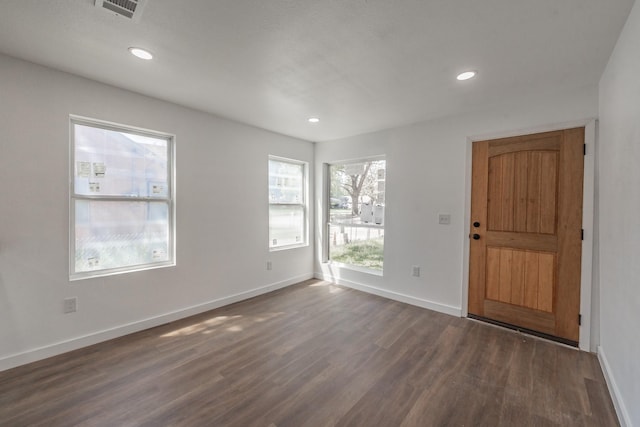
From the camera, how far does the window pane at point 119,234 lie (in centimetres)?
257

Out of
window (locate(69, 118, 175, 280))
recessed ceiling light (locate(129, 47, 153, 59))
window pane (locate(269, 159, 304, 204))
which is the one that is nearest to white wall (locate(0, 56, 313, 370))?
window (locate(69, 118, 175, 280))

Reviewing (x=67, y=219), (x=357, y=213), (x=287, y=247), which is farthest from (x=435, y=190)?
(x=67, y=219)

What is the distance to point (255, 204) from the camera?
3.99m

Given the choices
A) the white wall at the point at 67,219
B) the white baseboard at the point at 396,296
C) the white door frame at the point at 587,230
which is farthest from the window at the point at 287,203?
the white door frame at the point at 587,230

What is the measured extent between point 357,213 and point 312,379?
9.38ft

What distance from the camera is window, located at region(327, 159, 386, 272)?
167 inches

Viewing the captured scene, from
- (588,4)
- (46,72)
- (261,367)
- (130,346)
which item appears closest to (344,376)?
(261,367)

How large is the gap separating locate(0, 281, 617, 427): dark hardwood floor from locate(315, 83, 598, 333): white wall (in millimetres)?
667

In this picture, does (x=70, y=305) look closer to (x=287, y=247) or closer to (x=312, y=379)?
A: (x=312, y=379)

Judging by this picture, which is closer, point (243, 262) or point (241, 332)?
point (241, 332)

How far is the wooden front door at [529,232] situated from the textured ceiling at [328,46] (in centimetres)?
63

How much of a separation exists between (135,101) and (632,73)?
3989mm

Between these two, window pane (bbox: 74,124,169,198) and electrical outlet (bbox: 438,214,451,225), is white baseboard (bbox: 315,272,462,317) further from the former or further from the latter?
window pane (bbox: 74,124,169,198)

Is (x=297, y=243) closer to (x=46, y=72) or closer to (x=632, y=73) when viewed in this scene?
(x=46, y=72)
